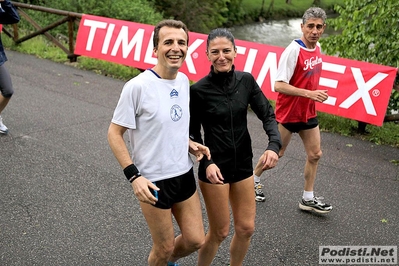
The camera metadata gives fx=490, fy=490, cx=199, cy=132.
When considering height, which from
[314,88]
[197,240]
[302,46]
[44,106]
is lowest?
[44,106]

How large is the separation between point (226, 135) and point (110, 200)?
2167 mm

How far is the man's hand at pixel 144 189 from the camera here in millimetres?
2947

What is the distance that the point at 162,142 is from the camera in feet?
10.2

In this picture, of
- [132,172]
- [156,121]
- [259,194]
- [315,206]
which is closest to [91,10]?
[259,194]

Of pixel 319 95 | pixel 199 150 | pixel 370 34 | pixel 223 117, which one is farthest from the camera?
pixel 370 34

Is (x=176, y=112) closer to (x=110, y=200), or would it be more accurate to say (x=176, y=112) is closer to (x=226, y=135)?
(x=226, y=135)

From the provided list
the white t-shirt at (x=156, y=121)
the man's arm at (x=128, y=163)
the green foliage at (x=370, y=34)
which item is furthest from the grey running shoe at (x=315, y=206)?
the green foliage at (x=370, y=34)

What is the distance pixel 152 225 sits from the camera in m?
3.22

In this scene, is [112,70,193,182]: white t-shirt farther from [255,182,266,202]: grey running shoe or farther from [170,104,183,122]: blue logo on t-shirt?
[255,182,266,202]: grey running shoe

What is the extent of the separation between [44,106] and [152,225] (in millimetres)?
5767

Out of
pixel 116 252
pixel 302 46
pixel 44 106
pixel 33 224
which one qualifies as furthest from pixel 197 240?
pixel 44 106

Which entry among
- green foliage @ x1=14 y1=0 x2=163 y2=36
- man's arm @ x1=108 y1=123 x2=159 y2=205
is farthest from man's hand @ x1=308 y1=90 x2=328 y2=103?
green foliage @ x1=14 y1=0 x2=163 y2=36

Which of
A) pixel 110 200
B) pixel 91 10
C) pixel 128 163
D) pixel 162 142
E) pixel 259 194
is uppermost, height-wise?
pixel 162 142

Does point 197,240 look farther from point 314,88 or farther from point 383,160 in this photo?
point 383,160
